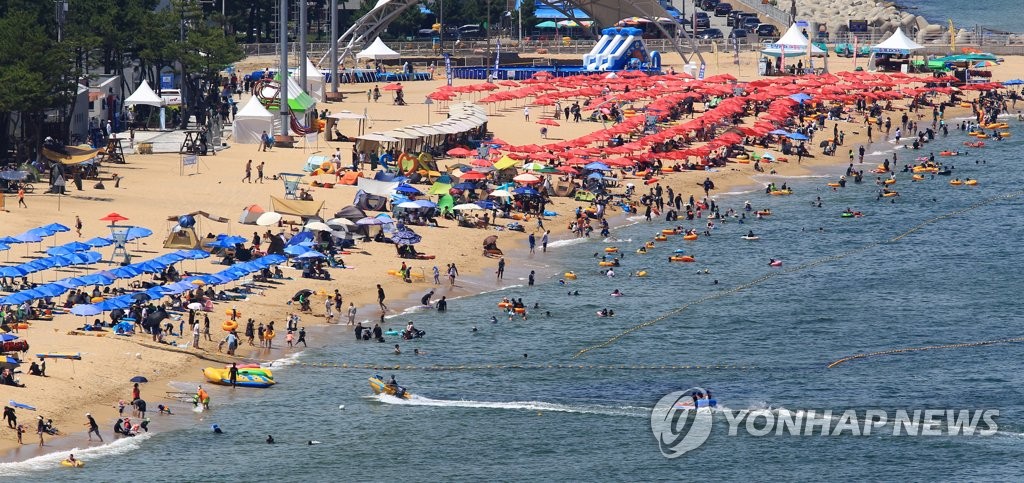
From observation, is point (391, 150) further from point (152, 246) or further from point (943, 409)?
point (943, 409)

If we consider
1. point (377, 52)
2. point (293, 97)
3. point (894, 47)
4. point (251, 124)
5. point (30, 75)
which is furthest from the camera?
point (894, 47)

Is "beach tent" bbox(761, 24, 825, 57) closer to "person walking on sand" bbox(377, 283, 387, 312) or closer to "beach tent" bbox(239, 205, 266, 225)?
"beach tent" bbox(239, 205, 266, 225)

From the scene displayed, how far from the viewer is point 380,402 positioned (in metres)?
56.4

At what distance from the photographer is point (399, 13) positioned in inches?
5782

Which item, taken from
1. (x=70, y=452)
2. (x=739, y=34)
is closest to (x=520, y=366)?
(x=70, y=452)

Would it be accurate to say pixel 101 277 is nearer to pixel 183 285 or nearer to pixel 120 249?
pixel 183 285

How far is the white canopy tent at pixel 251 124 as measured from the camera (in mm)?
99875

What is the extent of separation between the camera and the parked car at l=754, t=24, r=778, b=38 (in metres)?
167

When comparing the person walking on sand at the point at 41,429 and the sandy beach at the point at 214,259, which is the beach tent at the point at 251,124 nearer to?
the sandy beach at the point at 214,259

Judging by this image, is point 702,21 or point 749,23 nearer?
point 749,23

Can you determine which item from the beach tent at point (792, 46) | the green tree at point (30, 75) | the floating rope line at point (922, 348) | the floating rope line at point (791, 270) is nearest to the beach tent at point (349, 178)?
the green tree at point (30, 75)

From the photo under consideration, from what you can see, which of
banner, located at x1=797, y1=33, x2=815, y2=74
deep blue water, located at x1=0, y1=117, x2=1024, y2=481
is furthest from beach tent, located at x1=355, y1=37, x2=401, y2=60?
deep blue water, located at x1=0, y1=117, x2=1024, y2=481

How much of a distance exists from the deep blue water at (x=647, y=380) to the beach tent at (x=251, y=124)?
2613 centimetres

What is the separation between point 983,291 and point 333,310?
32.3m
